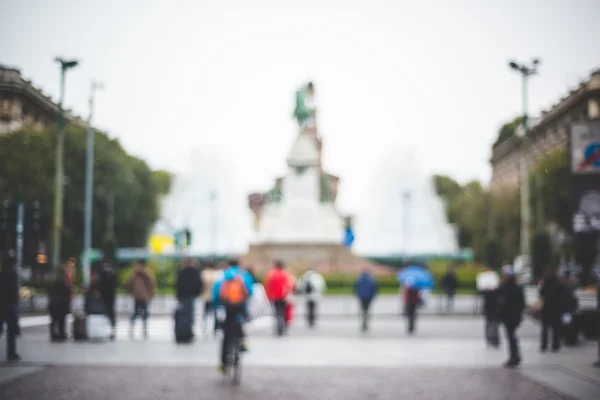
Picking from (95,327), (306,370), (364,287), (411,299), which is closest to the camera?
(306,370)

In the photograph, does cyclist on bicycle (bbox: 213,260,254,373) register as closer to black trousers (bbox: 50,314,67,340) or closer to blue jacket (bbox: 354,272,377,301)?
black trousers (bbox: 50,314,67,340)

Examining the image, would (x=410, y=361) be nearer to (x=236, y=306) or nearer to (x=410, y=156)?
(x=236, y=306)

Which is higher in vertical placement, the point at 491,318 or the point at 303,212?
the point at 303,212

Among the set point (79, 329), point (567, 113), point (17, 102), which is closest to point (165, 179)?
point (567, 113)

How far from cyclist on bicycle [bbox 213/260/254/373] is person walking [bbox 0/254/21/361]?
12.8 ft

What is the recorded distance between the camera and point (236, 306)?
11898mm

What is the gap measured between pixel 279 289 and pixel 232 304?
8.75 m

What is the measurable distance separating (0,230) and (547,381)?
11.2 meters

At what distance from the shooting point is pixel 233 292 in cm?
1195

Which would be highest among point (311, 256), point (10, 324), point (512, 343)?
point (311, 256)

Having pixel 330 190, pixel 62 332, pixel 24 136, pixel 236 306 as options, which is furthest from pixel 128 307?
pixel 330 190

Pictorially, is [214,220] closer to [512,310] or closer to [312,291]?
[312,291]

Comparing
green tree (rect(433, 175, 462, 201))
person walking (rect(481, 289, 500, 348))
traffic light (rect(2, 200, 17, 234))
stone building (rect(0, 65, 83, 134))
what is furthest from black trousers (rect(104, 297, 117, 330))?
green tree (rect(433, 175, 462, 201))

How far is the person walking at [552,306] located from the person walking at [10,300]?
10.0 meters
